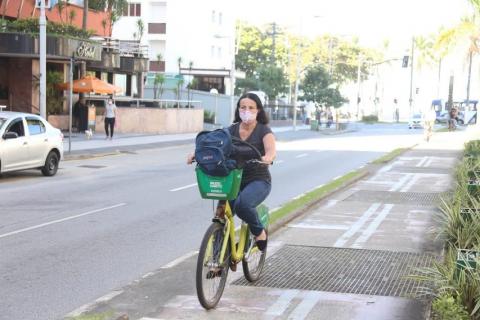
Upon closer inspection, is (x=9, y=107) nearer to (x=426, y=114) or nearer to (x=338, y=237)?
(x=426, y=114)

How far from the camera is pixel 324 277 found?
A: 7.04 m

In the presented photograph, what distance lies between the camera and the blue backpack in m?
5.61

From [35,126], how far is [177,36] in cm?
4620

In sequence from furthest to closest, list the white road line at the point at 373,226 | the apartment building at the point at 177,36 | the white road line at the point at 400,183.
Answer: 1. the apartment building at the point at 177,36
2. the white road line at the point at 400,183
3. the white road line at the point at 373,226

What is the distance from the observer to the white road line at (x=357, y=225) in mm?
8977

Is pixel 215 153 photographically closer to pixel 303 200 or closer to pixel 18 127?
pixel 303 200

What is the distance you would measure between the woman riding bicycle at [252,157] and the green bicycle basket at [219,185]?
13.1 inches

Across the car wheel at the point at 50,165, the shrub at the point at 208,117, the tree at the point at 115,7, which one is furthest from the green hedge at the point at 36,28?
the shrub at the point at 208,117

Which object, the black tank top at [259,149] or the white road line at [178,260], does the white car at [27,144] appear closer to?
the white road line at [178,260]

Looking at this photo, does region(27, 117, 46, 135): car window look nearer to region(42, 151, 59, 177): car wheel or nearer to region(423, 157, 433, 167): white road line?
region(42, 151, 59, 177): car wheel

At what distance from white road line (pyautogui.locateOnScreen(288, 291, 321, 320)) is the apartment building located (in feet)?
175

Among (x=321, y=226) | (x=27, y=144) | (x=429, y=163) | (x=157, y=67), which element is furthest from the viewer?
(x=157, y=67)

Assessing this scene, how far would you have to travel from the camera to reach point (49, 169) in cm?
1703

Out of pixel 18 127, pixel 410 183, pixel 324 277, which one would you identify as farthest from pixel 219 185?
pixel 18 127
